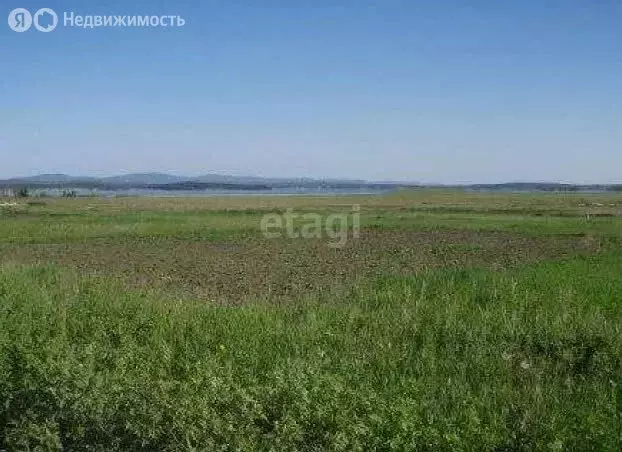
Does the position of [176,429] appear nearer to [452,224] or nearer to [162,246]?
[162,246]

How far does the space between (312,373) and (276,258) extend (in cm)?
1573

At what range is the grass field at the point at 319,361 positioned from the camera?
4.80m

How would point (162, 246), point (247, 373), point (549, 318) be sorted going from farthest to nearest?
point (162, 246) < point (549, 318) < point (247, 373)

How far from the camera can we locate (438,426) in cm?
488

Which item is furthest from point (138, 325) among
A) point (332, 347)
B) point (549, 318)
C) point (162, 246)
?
point (162, 246)

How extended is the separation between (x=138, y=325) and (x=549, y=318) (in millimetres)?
5534

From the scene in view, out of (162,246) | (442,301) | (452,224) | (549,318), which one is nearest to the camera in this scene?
(549,318)

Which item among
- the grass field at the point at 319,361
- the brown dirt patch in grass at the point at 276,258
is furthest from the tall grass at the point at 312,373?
the brown dirt patch in grass at the point at 276,258

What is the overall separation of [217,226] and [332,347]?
88.4 ft

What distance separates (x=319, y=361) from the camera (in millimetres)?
6148

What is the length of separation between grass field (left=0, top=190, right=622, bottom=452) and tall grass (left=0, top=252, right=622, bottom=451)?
0.07ft

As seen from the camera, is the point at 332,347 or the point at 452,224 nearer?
the point at 332,347

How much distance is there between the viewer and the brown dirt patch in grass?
50.6ft

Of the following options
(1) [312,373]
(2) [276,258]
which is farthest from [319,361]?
(2) [276,258]
